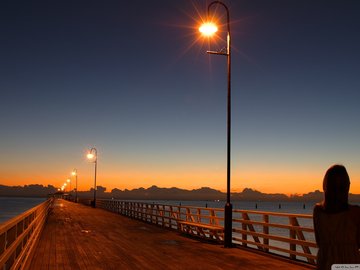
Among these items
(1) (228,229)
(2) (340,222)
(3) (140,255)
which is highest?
(2) (340,222)

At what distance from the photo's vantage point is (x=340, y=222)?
12.8ft

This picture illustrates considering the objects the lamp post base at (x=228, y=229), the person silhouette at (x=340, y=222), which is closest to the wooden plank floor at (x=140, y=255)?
the lamp post base at (x=228, y=229)

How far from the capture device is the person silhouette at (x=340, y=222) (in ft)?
12.7

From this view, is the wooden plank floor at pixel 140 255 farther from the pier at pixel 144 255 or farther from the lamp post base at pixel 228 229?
the lamp post base at pixel 228 229

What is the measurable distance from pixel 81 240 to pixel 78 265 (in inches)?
258

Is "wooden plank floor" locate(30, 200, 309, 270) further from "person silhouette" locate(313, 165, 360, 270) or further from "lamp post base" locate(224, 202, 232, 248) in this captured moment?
"person silhouette" locate(313, 165, 360, 270)

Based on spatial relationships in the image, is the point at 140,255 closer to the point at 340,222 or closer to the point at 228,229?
the point at 228,229

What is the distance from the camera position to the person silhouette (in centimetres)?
388

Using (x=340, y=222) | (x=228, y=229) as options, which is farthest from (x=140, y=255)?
(x=340, y=222)

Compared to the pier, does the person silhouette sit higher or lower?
higher

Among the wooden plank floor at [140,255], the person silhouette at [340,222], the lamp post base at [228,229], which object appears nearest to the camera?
the person silhouette at [340,222]

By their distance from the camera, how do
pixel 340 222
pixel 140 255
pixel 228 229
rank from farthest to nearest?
pixel 228 229
pixel 140 255
pixel 340 222

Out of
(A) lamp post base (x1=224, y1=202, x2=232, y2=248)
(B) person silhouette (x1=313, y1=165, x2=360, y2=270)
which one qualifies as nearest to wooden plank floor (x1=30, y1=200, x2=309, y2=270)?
(A) lamp post base (x1=224, y1=202, x2=232, y2=248)

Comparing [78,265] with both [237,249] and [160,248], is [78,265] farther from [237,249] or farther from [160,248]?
[237,249]
